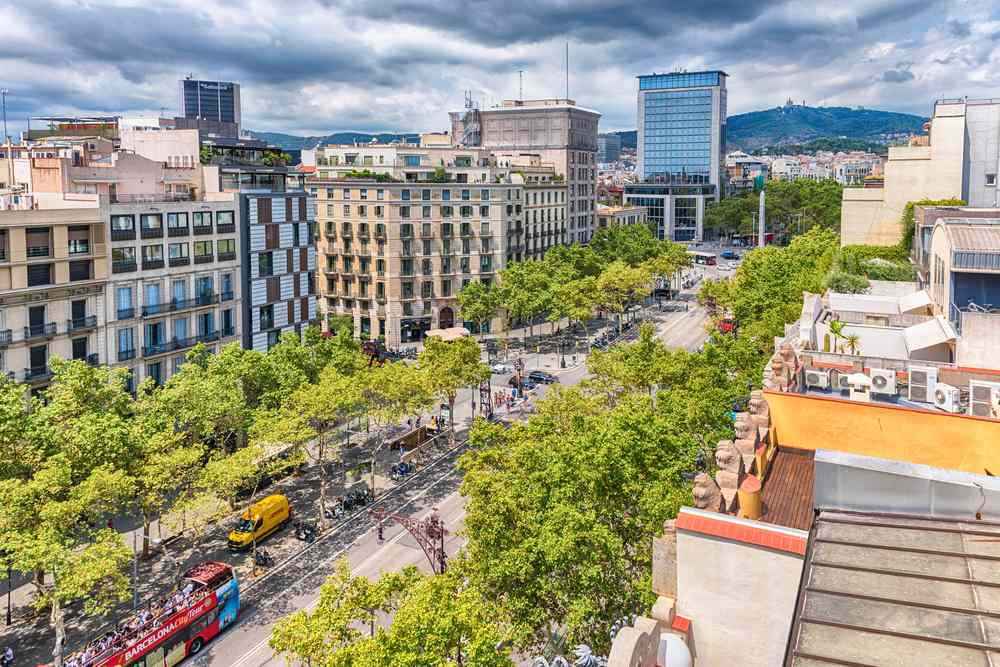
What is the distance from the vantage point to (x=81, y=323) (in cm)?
5466

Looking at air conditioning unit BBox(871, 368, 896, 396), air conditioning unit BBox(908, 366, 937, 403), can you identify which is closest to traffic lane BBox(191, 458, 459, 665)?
air conditioning unit BBox(871, 368, 896, 396)

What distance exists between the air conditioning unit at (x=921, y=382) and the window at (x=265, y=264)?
5588cm

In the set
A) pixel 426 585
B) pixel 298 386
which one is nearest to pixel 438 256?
pixel 298 386

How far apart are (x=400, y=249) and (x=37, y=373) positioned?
53767 mm

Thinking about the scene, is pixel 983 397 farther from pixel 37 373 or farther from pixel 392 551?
pixel 37 373

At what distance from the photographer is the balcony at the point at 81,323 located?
53938 millimetres

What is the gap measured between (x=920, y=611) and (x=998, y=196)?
88545 millimetres

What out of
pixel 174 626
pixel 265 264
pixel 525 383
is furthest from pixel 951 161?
pixel 174 626

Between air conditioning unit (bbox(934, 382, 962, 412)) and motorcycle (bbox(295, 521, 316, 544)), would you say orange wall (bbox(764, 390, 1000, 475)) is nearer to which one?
air conditioning unit (bbox(934, 382, 962, 412))

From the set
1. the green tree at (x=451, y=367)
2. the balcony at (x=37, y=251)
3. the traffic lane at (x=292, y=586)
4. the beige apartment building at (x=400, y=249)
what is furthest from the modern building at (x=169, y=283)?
the beige apartment building at (x=400, y=249)

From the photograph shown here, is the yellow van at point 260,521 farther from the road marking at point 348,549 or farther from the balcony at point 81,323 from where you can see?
the balcony at point 81,323

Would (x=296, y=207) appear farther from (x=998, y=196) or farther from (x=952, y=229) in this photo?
Result: (x=998, y=196)

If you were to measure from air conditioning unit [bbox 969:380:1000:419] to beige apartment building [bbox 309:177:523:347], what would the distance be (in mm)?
76996

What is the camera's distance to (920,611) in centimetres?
1128
